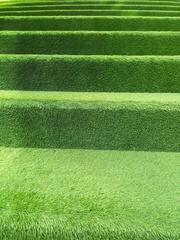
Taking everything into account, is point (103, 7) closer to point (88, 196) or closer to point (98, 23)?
point (98, 23)

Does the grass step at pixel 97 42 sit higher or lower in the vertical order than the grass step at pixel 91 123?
higher

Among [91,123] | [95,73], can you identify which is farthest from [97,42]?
[91,123]

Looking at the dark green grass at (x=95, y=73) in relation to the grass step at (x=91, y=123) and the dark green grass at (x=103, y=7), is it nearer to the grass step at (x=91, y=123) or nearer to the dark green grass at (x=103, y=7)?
the grass step at (x=91, y=123)

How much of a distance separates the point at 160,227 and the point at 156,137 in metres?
0.51

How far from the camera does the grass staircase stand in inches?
28.7

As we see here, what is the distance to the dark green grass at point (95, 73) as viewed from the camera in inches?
56.2

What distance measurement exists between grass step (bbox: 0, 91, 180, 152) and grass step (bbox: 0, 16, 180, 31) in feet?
4.46

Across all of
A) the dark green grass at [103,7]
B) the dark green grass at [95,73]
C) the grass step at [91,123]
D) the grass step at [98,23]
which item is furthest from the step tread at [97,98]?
the dark green grass at [103,7]

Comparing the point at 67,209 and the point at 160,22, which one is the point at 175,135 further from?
the point at 160,22

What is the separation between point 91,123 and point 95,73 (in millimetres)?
509

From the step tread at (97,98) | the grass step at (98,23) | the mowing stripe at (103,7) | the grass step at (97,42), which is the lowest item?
the step tread at (97,98)

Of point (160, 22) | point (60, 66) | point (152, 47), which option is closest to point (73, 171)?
point (60, 66)

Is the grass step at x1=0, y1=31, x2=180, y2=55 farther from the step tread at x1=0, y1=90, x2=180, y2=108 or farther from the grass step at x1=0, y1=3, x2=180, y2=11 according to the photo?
the grass step at x1=0, y1=3, x2=180, y2=11

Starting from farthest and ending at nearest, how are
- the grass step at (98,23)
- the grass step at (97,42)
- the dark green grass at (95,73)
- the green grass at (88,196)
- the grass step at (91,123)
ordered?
the grass step at (98,23) < the grass step at (97,42) < the dark green grass at (95,73) < the grass step at (91,123) < the green grass at (88,196)
